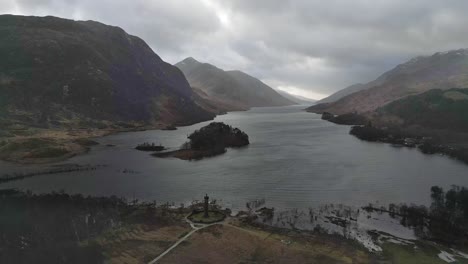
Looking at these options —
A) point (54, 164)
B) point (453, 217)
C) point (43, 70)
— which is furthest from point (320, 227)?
point (43, 70)

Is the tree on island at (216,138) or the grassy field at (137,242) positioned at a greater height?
the tree on island at (216,138)

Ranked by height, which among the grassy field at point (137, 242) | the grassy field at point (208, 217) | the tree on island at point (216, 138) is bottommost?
the grassy field at point (137, 242)

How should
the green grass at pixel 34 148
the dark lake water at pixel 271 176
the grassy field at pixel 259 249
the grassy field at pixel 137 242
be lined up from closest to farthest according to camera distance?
1. the grassy field at pixel 137 242
2. the grassy field at pixel 259 249
3. the dark lake water at pixel 271 176
4. the green grass at pixel 34 148

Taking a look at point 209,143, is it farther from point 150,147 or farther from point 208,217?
point 208,217

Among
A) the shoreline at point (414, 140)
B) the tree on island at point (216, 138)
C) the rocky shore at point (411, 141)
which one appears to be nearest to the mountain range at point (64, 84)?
the tree on island at point (216, 138)

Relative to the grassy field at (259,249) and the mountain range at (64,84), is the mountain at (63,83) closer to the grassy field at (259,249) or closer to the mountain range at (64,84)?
the mountain range at (64,84)

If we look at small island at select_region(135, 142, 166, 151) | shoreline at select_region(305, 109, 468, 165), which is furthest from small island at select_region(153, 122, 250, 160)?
shoreline at select_region(305, 109, 468, 165)

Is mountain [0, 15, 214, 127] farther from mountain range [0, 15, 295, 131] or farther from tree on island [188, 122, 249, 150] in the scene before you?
tree on island [188, 122, 249, 150]

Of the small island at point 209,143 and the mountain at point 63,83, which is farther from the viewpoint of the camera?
the mountain at point 63,83

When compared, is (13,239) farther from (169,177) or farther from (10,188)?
(169,177)
